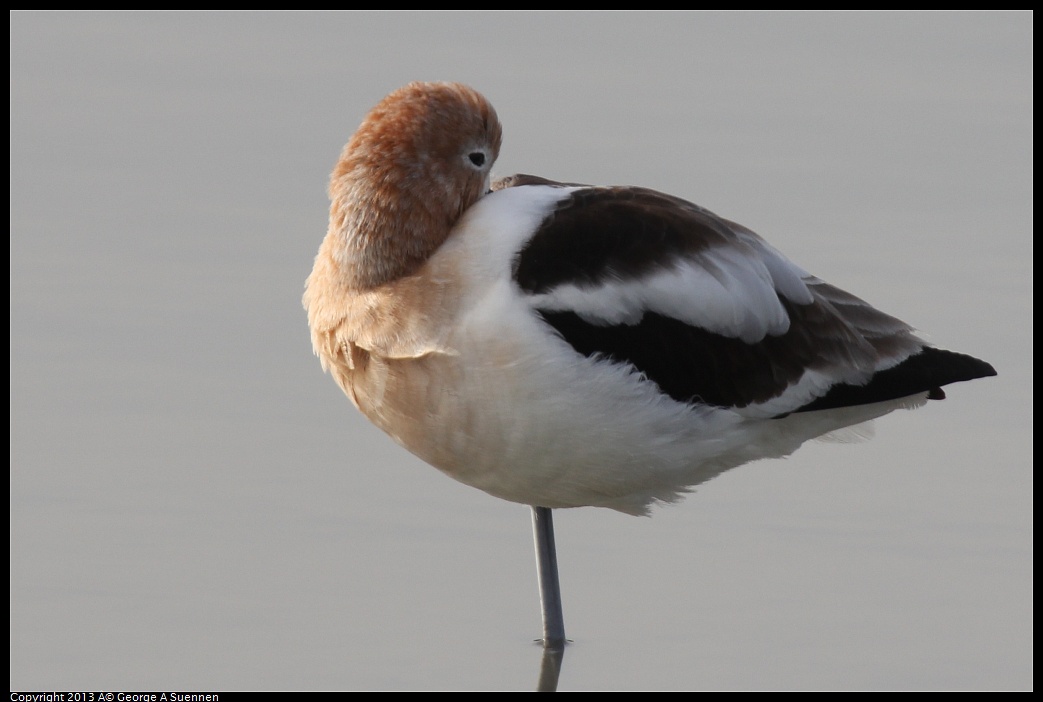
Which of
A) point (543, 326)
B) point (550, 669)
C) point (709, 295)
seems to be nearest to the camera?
point (543, 326)

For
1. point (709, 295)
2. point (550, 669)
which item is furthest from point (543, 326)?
point (550, 669)

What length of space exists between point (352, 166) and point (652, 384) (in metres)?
1.28

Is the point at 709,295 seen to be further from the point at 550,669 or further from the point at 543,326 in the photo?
the point at 550,669

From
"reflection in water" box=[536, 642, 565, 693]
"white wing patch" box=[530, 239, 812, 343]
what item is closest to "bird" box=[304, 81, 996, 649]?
"white wing patch" box=[530, 239, 812, 343]

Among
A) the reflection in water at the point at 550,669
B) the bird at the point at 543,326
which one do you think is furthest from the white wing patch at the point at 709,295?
the reflection in water at the point at 550,669

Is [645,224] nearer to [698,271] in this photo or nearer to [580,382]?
[698,271]

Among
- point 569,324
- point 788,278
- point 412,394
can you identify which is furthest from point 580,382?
point 788,278

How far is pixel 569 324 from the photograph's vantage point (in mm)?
5504

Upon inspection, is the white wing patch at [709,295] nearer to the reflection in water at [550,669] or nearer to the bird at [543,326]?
the bird at [543,326]

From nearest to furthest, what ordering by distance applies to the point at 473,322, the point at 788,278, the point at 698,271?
the point at 473,322
the point at 698,271
the point at 788,278

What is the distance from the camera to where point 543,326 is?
543cm

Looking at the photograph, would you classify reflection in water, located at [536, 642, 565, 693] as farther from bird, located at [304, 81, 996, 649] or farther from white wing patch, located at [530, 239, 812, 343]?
white wing patch, located at [530, 239, 812, 343]

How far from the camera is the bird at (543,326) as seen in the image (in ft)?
17.9

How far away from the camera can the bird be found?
215 inches
